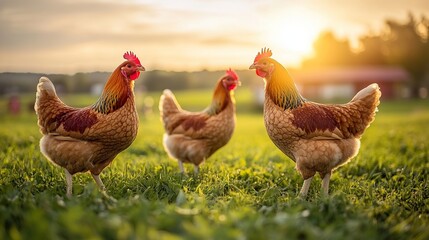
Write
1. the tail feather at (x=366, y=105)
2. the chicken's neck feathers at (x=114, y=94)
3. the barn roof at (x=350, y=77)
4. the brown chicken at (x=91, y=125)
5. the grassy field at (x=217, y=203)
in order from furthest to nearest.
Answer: the barn roof at (x=350, y=77) → the tail feather at (x=366, y=105) → the chicken's neck feathers at (x=114, y=94) → the brown chicken at (x=91, y=125) → the grassy field at (x=217, y=203)

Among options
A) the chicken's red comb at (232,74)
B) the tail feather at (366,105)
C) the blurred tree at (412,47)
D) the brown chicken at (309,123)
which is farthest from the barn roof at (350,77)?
the brown chicken at (309,123)

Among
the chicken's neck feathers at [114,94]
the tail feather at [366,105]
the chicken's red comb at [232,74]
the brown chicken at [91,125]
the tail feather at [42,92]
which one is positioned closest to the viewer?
the brown chicken at [91,125]

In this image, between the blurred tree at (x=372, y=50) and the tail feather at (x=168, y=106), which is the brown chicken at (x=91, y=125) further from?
the blurred tree at (x=372, y=50)

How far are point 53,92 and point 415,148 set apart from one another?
722 centimetres

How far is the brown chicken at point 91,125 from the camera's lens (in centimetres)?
452

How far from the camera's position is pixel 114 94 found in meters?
4.72

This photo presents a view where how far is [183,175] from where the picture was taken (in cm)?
558

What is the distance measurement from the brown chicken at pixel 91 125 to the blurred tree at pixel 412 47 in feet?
157

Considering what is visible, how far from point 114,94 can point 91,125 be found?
475 mm

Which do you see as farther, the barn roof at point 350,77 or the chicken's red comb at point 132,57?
the barn roof at point 350,77

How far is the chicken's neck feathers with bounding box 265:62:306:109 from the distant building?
128 ft

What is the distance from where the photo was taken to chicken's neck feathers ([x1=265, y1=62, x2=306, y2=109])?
4797 mm

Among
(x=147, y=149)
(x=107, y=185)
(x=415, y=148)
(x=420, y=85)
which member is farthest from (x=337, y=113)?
(x=420, y=85)

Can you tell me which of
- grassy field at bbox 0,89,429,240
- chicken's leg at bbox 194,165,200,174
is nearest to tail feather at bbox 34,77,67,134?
grassy field at bbox 0,89,429,240
